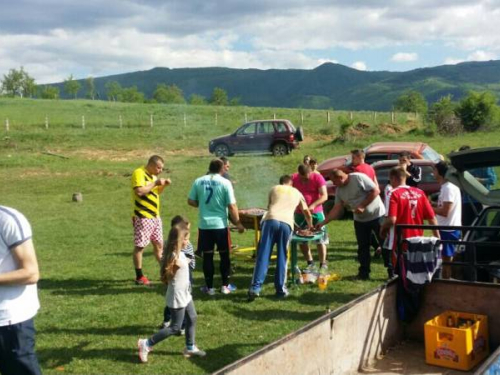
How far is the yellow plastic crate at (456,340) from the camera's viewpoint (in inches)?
195

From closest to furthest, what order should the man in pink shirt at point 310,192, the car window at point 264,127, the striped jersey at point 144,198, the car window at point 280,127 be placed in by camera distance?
the striped jersey at point 144,198
the man in pink shirt at point 310,192
the car window at point 280,127
the car window at point 264,127

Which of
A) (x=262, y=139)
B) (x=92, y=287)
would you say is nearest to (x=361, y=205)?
(x=92, y=287)

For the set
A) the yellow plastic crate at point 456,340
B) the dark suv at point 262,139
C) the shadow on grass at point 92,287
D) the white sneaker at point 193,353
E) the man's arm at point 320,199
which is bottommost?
the shadow on grass at point 92,287

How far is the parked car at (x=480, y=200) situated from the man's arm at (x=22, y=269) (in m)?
3.88

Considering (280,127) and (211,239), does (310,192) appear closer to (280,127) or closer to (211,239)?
(211,239)

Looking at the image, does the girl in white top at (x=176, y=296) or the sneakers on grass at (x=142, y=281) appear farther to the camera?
the sneakers on grass at (x=142, y=281)

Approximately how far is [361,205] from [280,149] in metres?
16.7

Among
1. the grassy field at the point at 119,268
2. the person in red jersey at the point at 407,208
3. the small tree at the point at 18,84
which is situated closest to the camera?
the grassy field at the point at 119,268

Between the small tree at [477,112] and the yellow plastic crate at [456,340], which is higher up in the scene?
the small tree at [477,112]

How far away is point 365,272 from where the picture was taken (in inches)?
320

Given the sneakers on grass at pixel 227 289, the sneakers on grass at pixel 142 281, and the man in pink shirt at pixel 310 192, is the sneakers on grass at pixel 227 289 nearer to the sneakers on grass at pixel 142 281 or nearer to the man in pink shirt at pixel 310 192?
the sneakers on grass at pixel 142 281

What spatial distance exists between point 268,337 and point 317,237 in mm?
2131

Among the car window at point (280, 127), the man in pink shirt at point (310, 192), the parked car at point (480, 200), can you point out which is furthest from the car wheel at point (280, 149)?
the parked car at point (480, 200)

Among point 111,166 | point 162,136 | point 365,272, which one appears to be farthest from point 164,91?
point 365,272
